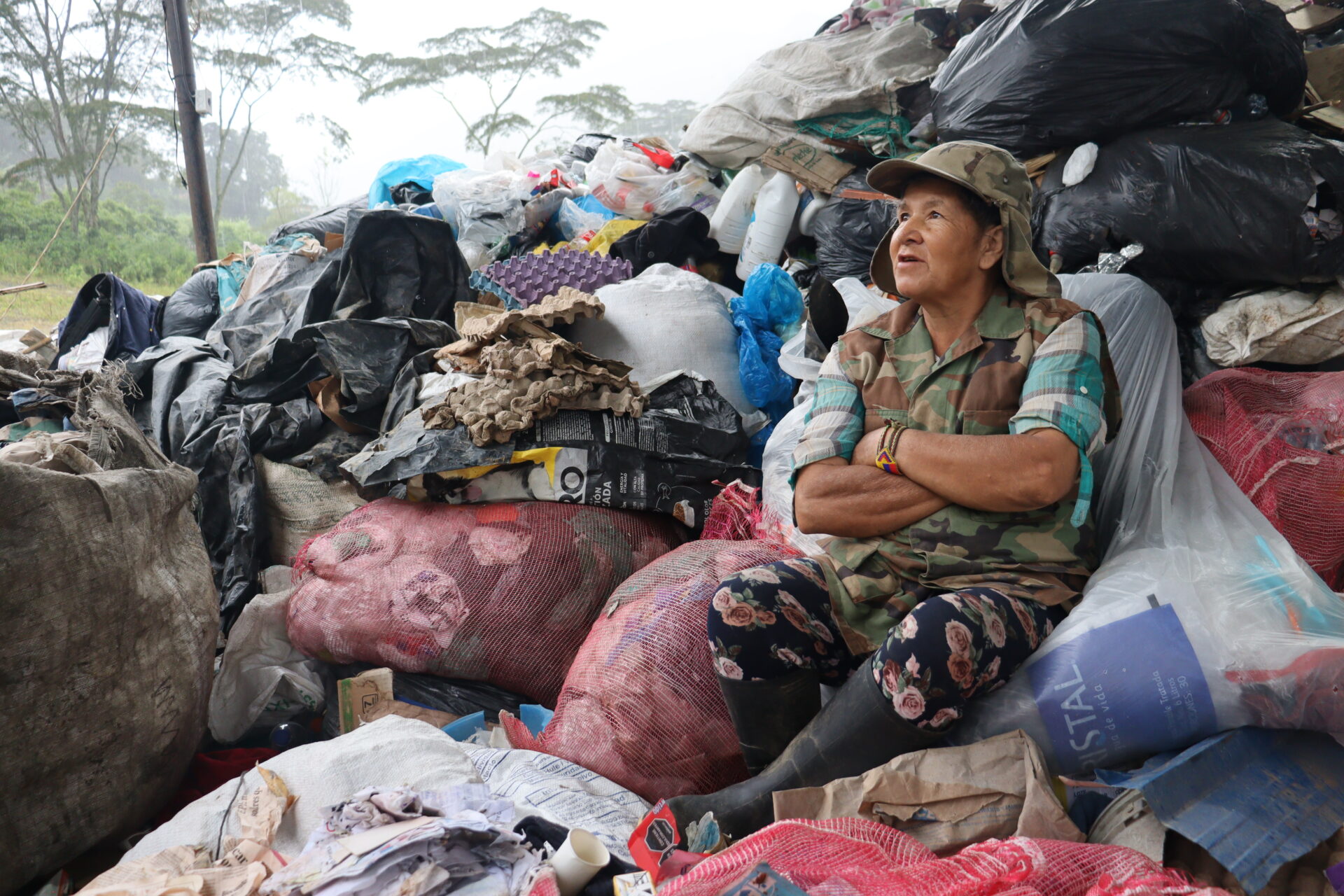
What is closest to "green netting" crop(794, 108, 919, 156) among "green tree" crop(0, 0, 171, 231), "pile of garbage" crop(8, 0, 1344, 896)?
"pile of garbage" crop(8, 0, 1344, 896)

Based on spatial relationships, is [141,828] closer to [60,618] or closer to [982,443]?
[60,618]

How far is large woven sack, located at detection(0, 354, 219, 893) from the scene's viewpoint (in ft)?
4.47

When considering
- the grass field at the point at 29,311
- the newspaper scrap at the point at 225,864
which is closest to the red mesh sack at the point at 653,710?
the newspaper scrap at the point at 225,864

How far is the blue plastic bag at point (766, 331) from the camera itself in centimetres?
262

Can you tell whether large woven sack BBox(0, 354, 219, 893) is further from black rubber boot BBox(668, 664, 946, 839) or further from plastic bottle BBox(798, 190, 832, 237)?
plastic bottle BBox(798, 190, 832, 237)

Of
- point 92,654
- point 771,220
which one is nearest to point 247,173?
point 771,220

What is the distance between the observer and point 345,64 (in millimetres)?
12398

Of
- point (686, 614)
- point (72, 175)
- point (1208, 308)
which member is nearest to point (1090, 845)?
point (686, 614)

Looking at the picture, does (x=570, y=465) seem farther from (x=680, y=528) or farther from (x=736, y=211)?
(x=736, y=211)

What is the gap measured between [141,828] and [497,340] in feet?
4.73

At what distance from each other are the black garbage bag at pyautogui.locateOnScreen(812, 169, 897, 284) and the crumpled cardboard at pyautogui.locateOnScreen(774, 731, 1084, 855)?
67.8 inches

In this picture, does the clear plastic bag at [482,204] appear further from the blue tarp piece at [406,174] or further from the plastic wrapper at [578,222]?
the blue tarp piece at [406,174]

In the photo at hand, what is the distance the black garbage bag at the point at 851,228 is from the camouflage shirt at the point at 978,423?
1.07 meters

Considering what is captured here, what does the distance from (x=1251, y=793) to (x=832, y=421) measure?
860 millimetres
